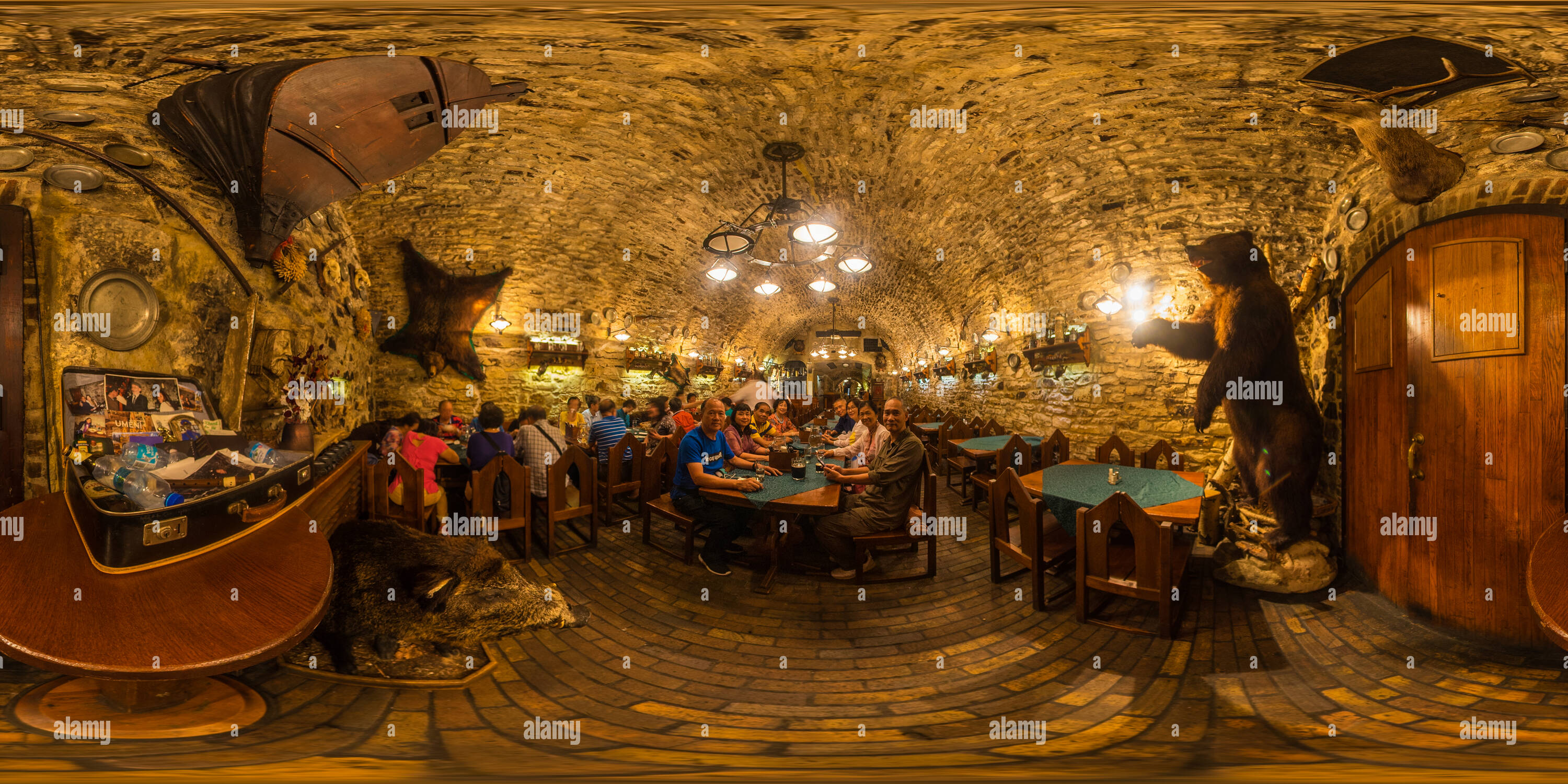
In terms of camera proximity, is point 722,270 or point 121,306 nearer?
point 121,306

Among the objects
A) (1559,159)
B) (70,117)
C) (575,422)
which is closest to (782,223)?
(575,422)

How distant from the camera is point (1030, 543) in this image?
7.39 ft

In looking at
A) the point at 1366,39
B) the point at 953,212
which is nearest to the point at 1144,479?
the point at 1366,39

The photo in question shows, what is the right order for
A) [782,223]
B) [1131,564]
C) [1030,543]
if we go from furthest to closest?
[782,223] → [1030,543] → [1131,564]

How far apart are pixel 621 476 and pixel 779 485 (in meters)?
1.83

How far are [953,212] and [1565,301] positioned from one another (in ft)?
11.6

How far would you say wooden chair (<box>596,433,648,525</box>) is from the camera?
10.9 feet

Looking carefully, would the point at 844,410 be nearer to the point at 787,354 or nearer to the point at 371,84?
the point at 371,84

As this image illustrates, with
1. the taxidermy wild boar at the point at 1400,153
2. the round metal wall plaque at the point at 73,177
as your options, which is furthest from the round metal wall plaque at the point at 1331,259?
the round metal wall plaque at the point at 73,177

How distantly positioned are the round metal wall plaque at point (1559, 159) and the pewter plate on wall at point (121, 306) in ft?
19.3

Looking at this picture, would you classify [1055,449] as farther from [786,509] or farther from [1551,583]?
[786,509]

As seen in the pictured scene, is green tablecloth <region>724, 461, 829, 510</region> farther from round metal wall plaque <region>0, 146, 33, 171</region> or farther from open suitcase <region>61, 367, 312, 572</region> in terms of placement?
round metal wall plaque <region>0, 146, 33, 171</region>

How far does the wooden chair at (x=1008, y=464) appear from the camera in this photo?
383 centimetres

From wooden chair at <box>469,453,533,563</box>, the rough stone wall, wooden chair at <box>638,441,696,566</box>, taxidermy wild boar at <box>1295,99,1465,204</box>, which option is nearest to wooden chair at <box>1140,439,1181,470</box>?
the rough stone wall
